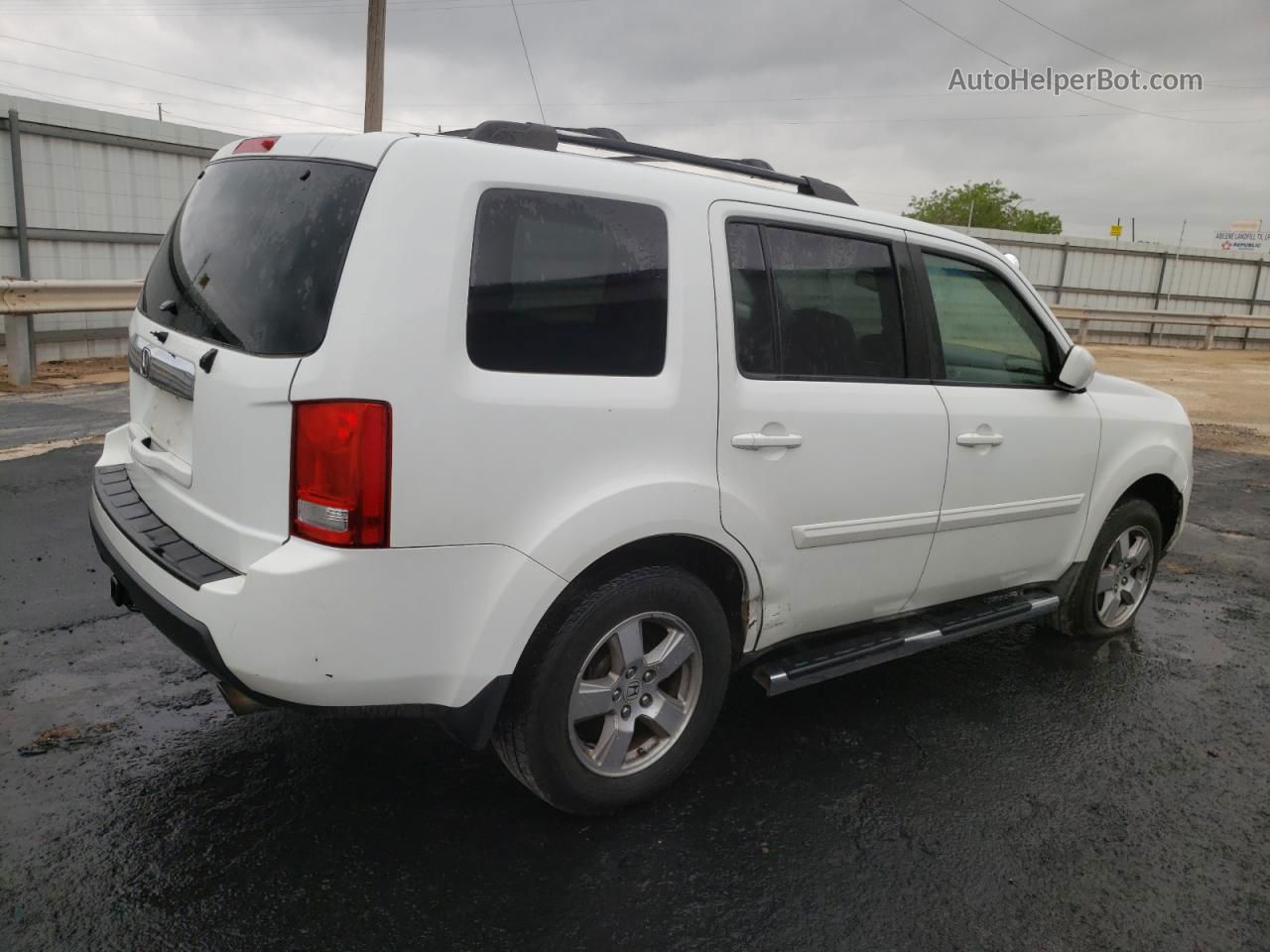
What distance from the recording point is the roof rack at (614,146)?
276 cm

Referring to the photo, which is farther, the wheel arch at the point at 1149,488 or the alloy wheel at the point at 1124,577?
the alloy wheel at the point at 1124,577

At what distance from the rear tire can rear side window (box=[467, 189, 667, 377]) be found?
2692 mm

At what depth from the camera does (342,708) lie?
7.89 feet

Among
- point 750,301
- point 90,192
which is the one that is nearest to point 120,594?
point 750,301

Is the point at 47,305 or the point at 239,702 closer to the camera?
the point at 239,702

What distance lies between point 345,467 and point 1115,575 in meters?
3.74

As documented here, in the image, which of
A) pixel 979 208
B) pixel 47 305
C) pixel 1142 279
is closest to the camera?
pixel 47 305

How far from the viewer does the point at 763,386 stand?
9.73 ft

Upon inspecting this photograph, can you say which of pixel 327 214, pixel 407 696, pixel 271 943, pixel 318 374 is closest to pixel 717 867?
pixel 407 696

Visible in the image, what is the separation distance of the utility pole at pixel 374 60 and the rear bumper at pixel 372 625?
511 inches

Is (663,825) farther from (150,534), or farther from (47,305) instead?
(47,305)

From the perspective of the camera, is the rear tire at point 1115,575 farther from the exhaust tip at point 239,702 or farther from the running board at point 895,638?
the exhaust tip at point 239,702

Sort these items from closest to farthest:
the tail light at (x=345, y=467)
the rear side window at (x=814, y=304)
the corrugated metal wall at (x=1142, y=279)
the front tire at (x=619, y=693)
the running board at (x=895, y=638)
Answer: the tail light at (x=345, y=467) < the front tire at (x=619, y=693) < the rear side window at (x=814, y=304) < the running board at (x=895, y=638) < the corrugated metal wall at (x=1142, y=279)

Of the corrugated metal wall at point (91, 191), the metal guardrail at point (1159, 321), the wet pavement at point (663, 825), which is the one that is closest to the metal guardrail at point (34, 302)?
the corrugated metal wall at point (91, 191)
